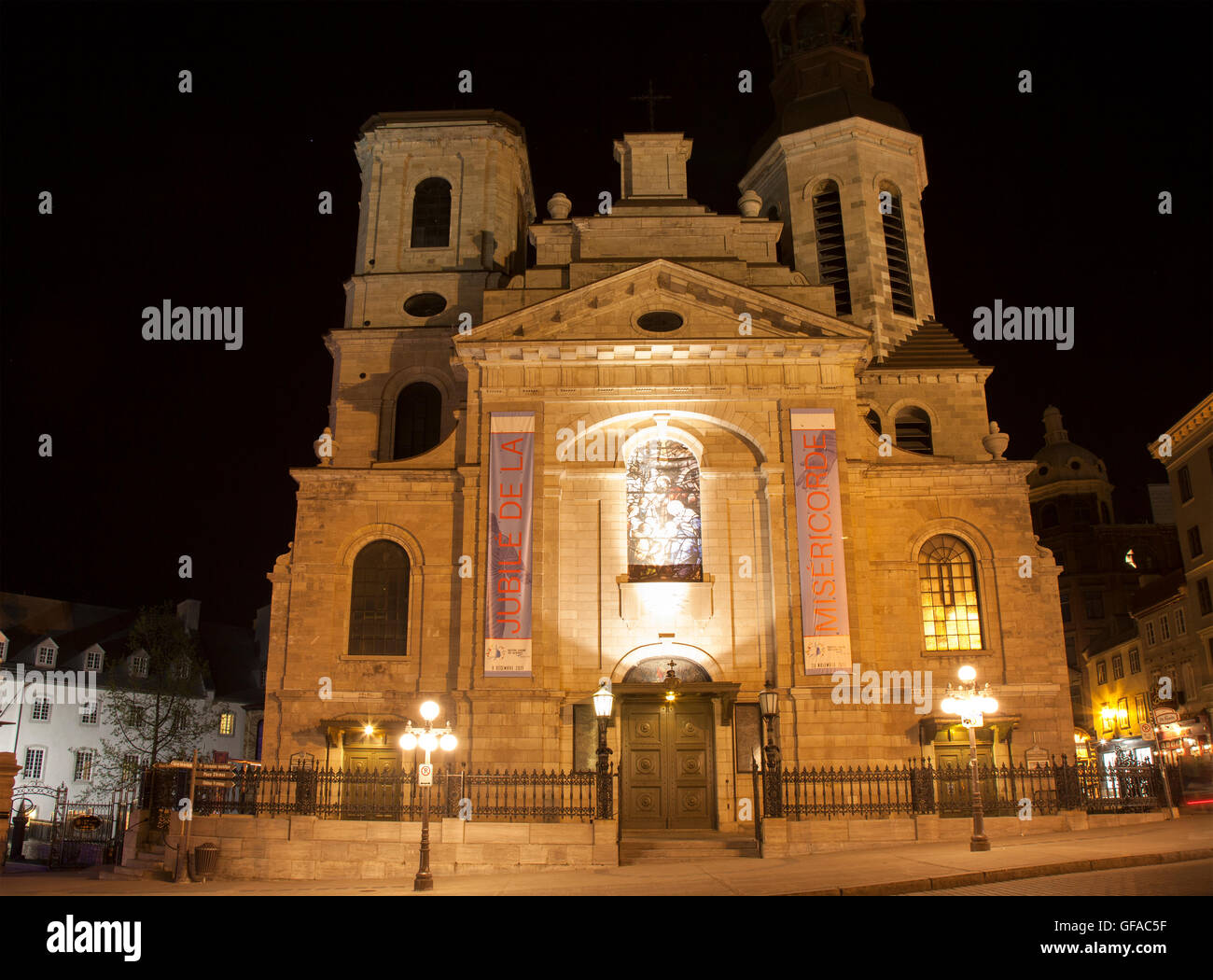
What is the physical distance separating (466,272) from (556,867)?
66.4 feet

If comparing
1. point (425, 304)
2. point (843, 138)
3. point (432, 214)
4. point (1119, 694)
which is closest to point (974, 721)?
point (425, 304)

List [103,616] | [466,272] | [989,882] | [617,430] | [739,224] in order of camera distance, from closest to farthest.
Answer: [989,882] < [617,430] < [739,224] < [466,272] < [103,616]

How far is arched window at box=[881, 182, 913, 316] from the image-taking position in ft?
113

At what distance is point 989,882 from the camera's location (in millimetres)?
14906

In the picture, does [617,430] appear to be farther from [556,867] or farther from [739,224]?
[556,867]

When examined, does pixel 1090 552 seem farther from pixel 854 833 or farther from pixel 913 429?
pixel 854 833

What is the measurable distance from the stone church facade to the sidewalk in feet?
15.6

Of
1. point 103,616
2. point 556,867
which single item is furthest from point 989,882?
point 103,616

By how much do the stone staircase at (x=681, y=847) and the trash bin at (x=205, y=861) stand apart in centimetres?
808

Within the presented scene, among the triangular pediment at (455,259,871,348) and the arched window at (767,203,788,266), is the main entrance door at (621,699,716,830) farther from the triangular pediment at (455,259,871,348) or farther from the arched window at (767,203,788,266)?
the arched window at (767,203,788,266)

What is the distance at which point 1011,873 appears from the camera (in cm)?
1516

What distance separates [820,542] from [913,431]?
7.92 metres

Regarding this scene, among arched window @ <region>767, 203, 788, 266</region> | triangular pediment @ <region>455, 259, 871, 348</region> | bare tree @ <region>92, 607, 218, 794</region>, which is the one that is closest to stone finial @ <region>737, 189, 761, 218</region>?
arched window @ <region>767, 203, 788, 266</region>

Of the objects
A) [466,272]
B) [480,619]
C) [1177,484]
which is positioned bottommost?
[480,619]
